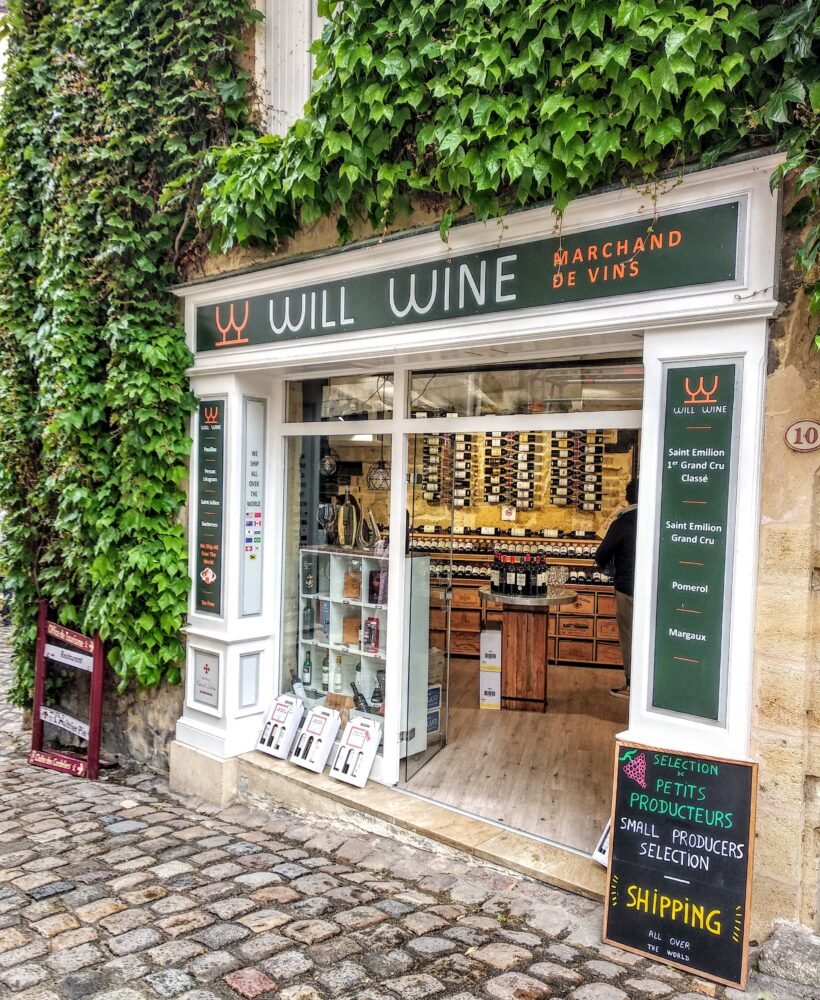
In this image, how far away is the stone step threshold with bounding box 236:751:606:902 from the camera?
387 centimetres

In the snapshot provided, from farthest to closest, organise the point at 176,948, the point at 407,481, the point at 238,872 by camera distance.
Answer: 1. the point at 407,481
2. the point at 238,872
3. the point at 176,948

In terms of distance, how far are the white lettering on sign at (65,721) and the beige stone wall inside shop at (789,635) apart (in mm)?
4697

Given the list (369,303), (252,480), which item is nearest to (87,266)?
(252,480)

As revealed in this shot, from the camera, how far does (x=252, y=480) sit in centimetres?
550

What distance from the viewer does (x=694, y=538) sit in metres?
3.31

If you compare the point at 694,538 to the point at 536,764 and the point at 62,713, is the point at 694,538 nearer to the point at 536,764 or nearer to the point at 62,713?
the point at 536,764

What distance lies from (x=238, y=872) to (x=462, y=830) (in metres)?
1.21

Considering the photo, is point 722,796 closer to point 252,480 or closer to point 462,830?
point 462,830

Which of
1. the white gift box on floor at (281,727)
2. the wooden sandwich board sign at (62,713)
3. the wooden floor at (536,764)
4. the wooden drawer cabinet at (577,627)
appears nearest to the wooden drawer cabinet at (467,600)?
the wooden drawer cabinet at (577,627)

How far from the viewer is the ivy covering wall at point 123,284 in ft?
17.6

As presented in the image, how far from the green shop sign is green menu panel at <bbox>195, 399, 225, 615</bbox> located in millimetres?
609

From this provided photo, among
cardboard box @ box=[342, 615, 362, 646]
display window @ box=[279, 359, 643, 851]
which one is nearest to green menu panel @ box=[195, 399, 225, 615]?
display window @ box=[279, 359, 643, 851]

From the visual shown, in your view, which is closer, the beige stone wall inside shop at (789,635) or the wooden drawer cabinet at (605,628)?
the beige stone wall inside shop at (789,635)

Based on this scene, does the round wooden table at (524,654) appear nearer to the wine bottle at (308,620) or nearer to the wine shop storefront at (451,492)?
the wine shop storefront at (451,492)
